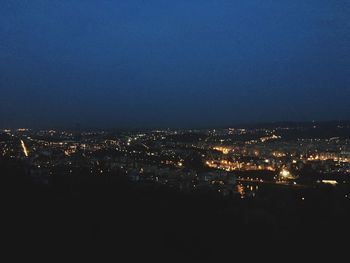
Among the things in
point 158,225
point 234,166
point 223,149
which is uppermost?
point 158,225

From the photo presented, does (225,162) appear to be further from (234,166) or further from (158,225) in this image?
(158,225)

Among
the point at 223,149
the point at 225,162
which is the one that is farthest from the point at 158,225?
the point at 223,149

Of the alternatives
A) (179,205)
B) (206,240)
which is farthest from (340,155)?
(206,240)

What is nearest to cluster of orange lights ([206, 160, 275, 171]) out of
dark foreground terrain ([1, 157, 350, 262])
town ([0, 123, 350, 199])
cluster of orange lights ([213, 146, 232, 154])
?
town ([0, 123, 350, 199])

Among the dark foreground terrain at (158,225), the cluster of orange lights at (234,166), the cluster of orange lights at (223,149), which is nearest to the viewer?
the dark foreground terrain at (158,225)

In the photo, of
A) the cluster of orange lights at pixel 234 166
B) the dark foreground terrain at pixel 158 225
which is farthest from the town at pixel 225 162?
the dark foreground terrain at pixel 158 225

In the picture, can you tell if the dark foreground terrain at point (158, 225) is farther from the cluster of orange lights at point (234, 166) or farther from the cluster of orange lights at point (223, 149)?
the cluster of orange lights at point (223, 149)

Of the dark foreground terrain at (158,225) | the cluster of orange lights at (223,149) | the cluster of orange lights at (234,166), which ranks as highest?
the dark foreground terrain at (158,225)

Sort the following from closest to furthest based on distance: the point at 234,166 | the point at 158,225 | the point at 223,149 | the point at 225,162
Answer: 1. the point at 158,225
2. the point at 234,166
3. the point at 225,162
4. the point at 223,149
